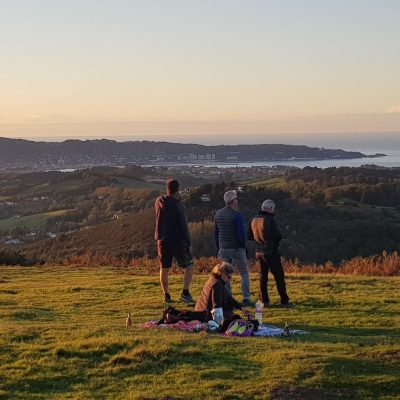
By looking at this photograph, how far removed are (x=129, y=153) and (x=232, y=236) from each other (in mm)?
140810

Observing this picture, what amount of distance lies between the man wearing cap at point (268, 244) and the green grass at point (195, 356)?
0.58m

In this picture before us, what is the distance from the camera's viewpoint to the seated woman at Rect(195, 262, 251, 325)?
10.5 meters

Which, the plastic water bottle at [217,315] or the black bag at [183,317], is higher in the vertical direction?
the plastic water bottle at [217,315]

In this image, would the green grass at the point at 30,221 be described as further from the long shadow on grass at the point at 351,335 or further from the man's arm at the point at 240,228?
the long shadow on grass at the point at 351,335

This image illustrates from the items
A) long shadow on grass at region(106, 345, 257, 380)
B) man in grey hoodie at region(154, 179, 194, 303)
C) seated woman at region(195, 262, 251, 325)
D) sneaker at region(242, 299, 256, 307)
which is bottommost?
sneaker at region(242, 299, 256, 307)

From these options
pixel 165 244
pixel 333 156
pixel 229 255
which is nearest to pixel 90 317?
pixel 165 244

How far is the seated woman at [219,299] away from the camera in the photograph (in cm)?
1055

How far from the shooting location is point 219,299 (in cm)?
1059

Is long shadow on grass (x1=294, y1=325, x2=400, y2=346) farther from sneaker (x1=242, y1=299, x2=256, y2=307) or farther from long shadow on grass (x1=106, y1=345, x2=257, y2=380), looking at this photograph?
sneaker (x1=242, y1=299, x2=256, y2=307)

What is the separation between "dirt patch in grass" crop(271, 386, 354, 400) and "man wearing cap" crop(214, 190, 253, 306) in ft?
18.3

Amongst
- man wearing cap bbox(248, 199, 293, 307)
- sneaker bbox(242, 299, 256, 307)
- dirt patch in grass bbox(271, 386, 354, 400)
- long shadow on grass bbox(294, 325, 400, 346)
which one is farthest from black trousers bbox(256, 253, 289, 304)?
dirt patch in grass bbox(271, 386, 354, 400)

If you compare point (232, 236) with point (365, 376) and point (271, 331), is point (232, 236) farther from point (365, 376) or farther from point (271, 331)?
point (365, 376)

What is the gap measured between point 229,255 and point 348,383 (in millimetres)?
5678

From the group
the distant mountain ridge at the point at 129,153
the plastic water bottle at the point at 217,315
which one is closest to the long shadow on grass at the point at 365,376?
the plastic water bottle at the point at 217,315
